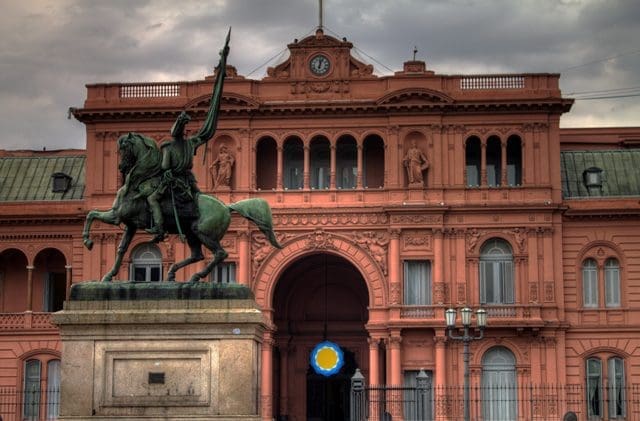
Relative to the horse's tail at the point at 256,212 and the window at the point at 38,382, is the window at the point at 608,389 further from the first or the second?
the horse's tail at the point at 256,212

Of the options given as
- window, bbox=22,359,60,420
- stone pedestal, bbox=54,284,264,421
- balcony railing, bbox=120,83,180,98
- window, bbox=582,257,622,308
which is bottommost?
stone pedestal, bbox=54,284,264,421

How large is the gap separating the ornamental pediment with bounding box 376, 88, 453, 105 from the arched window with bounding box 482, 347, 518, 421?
12.5 m

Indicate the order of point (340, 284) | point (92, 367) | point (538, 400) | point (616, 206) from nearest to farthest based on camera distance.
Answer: point (92, 367) < point (538, 400) < point (616, 206) < point (340, 284)

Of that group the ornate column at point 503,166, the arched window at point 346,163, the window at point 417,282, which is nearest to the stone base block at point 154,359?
the window at point 417,282

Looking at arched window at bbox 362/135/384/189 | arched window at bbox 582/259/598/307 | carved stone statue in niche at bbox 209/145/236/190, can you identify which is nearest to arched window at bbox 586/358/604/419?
arched window at bbox 582/259/598/307

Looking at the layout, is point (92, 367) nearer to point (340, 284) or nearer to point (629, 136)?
point (340, 284)

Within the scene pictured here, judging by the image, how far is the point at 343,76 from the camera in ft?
212

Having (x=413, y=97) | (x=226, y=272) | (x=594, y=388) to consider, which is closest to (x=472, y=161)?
(x=413, y=97)

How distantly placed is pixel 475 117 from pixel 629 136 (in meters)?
13.8

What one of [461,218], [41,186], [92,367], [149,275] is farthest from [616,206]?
[92,367]

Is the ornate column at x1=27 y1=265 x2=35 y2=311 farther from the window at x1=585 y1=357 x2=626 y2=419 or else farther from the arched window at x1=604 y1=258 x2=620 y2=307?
the arched window at x1=604 y1=258 x2=620 y2=307

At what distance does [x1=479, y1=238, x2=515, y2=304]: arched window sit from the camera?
62.9 meters

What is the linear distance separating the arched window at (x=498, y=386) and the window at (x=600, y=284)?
5131 mm

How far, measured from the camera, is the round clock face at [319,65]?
64.7m
